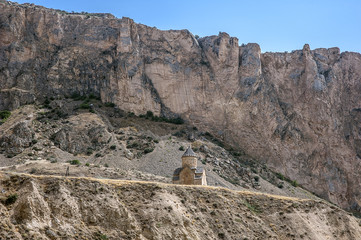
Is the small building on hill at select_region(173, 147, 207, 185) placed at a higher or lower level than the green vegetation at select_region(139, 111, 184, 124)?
lower

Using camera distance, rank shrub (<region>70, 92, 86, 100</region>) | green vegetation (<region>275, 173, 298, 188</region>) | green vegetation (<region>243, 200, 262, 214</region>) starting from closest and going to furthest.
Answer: green vegetation (<region>243, 200, 262, 214</region>)
green vegetation (<region>275, 173, 298, 188</region>)
shrub (<region>70, 92, 86, 100</region>)

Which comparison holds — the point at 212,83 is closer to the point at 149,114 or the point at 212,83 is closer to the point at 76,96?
the point at 149,114

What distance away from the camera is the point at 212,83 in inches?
3529

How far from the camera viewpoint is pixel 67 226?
31359mm

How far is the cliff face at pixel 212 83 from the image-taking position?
8206cm

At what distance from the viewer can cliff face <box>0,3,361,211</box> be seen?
82062 millimetres

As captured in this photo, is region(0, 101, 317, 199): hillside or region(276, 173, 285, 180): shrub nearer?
region(0, 101, 317, 199): hillside

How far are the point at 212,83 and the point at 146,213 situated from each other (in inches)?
2212

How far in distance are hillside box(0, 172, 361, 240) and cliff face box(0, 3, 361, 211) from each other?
36.2 meters

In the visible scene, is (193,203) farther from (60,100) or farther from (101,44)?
(101,44)

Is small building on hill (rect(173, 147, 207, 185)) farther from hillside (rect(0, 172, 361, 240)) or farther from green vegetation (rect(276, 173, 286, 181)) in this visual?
green vegetation (rect(276, 173, 286, 181))

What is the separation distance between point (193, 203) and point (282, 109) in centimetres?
5308

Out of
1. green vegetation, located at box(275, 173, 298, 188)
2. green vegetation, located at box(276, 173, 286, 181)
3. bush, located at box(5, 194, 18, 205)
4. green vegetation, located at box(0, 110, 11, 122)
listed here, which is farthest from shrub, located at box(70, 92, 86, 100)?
bush, located at box(5, 194, 18, 205)

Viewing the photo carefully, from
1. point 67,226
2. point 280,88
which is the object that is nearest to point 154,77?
point 280,88
